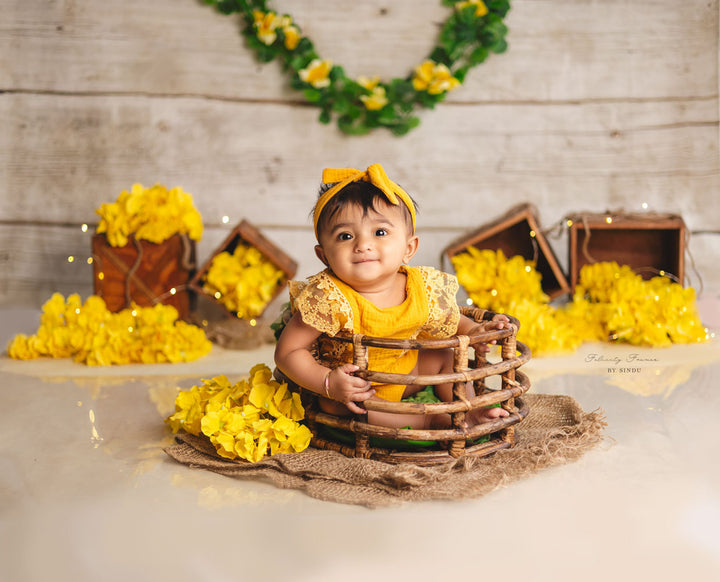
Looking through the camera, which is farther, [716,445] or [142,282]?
[142,282]

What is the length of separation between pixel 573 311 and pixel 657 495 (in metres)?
1.09

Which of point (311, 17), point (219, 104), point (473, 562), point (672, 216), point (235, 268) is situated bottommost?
point (473, 562)

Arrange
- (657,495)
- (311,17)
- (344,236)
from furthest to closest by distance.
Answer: (311,17) → (344,236) → (657,495)

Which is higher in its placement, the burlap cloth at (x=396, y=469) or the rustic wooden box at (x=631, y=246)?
the rustic wooden box at (x=631, y=246)

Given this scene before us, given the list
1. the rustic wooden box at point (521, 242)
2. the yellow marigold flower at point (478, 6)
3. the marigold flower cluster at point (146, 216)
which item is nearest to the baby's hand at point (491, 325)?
the rustic wooden box at point (521, 242)

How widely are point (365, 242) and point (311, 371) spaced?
21cm

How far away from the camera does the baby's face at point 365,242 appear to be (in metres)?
1.10

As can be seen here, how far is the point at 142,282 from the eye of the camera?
202cm

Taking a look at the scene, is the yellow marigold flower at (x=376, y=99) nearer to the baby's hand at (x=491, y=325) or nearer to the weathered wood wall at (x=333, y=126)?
the weathered wood wall at (x=333, y=126)

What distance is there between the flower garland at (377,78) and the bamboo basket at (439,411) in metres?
1.32

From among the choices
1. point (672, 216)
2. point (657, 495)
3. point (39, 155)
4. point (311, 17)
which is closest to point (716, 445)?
point (657, 495)

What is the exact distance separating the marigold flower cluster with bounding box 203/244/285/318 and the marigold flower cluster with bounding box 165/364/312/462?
77cm

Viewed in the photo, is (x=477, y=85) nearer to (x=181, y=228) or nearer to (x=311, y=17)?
(x=311, y=17)

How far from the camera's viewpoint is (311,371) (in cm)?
108
